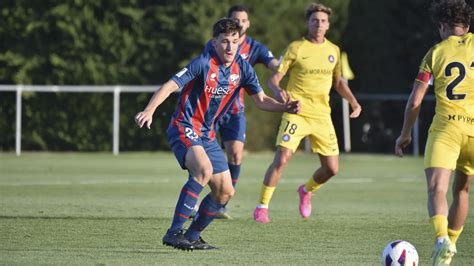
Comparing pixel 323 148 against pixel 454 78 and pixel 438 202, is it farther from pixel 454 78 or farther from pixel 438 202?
pixel 438 202

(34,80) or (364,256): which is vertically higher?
(364,256)

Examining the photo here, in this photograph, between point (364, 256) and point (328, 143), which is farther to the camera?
point (328, 143)

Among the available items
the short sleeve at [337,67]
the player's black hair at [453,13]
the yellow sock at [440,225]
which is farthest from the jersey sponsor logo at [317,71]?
the yellow sock at [440,225]

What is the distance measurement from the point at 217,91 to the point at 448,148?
226cm

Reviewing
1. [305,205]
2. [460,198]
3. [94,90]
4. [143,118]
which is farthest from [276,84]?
[94,90]

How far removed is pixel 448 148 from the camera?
321 inches

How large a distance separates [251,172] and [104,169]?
8.72 feet

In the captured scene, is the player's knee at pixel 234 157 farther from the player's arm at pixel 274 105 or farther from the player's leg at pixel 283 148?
the player's arm at pixel 274 105

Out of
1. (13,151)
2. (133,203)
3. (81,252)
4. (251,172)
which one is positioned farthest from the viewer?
(13,151)

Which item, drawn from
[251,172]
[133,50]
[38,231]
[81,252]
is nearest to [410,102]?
[81,252]

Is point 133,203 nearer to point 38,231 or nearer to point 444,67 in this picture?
point 38,231

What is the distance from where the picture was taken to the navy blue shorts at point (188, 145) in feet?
30.7

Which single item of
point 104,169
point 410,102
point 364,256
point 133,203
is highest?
point 410,102

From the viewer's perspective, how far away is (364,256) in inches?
357
